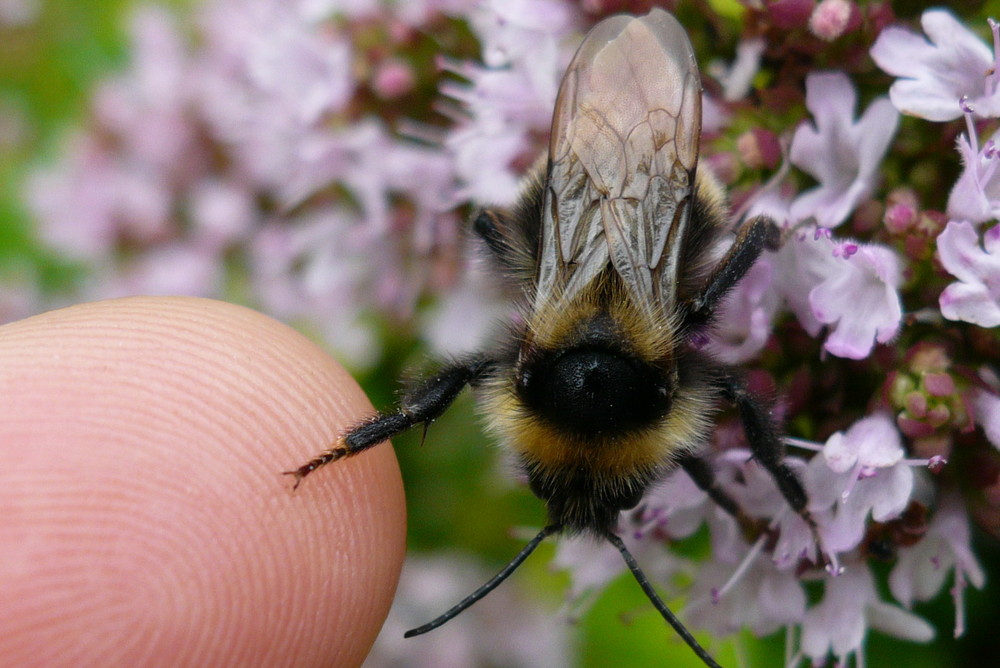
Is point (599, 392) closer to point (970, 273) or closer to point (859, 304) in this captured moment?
point (859, 304)

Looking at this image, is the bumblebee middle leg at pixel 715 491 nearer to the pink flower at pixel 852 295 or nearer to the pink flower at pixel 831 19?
the pink flower at pixel 852 295

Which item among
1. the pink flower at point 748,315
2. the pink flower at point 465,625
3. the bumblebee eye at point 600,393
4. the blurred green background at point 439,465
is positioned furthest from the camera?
the pink flower at point 465,625

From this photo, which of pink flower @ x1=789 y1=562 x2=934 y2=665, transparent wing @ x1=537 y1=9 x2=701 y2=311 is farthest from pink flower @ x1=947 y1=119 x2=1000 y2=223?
pink flower @ x1=789 y1=562 x2=934 y2=665

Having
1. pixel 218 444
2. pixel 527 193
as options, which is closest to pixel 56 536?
pixel 218 444

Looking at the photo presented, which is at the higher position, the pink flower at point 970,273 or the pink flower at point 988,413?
the pink flower at point 970,273

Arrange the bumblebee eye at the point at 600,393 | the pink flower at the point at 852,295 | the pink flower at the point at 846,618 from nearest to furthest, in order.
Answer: the bumblebee eye at the point at 600,393
the pink flower at the point at 852,295
the pink flower at the point at 846,618

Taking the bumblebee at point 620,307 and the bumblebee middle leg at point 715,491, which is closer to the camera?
the bumblebee at point 620,307

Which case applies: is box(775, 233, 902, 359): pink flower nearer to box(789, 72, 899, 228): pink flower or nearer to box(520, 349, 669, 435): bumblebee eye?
box(789, 72, 899, 228): pink flower

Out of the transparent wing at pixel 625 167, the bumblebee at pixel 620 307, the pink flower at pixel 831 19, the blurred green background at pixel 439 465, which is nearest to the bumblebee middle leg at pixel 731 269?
the bumblebee at pixel 620 307
